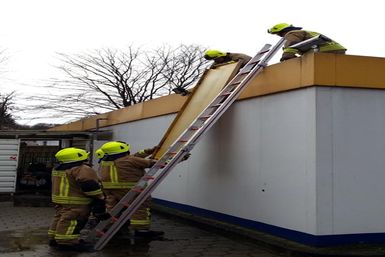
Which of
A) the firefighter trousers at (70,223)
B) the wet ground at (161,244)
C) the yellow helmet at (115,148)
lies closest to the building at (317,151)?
the wet ground at (161,244)

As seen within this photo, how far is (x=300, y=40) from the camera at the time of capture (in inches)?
312

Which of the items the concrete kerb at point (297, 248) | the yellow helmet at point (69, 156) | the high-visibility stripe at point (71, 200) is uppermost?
the yellow helmet at point (69, 156)

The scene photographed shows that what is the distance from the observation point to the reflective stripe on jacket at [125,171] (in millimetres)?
8109

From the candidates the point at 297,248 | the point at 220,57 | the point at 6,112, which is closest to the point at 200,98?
the point at 220,57

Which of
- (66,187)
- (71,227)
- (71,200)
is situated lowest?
(71,227)

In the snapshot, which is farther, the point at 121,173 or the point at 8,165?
the point at 8,165

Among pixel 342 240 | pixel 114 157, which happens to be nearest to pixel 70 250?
pixel 114 157

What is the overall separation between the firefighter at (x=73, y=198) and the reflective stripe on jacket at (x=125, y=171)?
31.3 inches

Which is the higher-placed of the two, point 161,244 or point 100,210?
point 100,210

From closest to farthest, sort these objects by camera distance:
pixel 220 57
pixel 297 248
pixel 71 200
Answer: pixel 297 248 → pixel 71 200 → pixel 220 57

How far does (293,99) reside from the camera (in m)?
7.05

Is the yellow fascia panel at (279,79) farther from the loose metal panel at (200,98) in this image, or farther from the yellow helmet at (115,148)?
the yellow helmet at (115,148)

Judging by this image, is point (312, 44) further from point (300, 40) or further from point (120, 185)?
point (120, 185)

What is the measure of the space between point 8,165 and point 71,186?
8338mm
